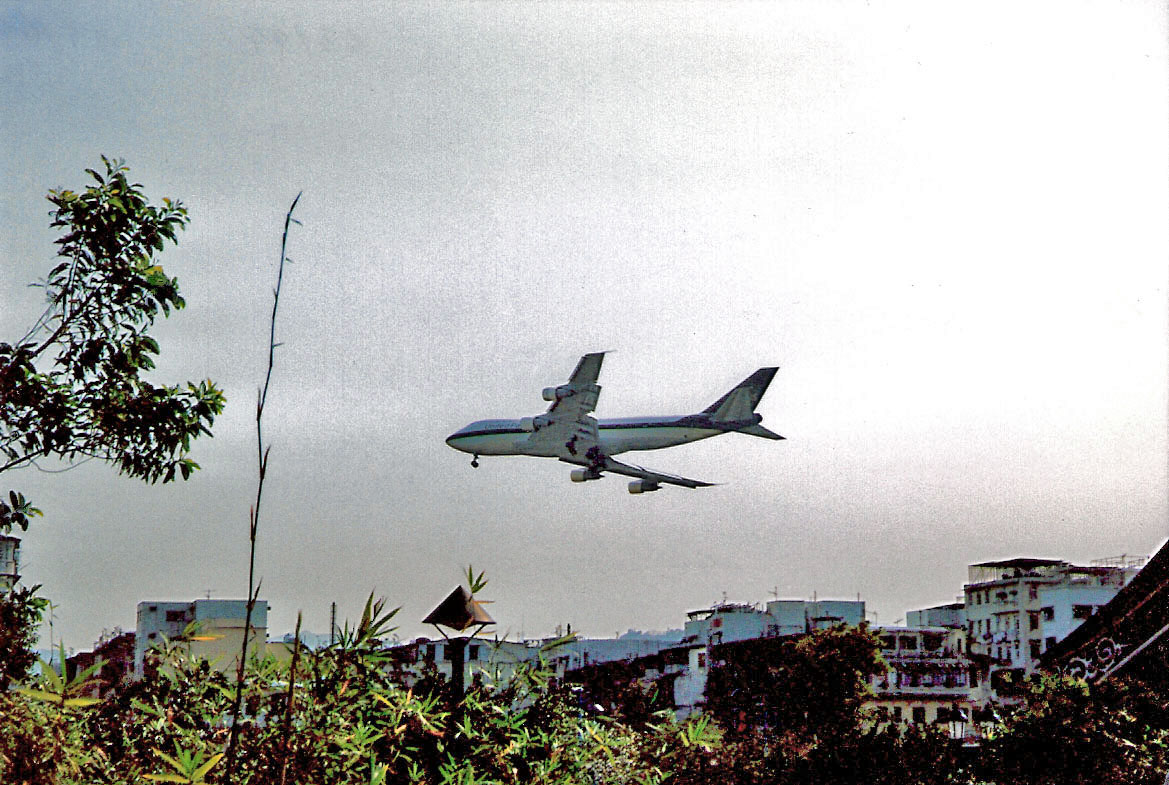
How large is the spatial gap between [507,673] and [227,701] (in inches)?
45.8

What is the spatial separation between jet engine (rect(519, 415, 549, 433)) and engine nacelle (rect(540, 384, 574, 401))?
37.3 inches

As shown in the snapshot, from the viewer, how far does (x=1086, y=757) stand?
6441 millimetres

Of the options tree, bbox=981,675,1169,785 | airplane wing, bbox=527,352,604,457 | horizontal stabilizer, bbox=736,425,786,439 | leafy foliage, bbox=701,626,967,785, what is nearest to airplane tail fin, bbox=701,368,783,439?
horizontal stabilizer, bbox=736,425,786,439

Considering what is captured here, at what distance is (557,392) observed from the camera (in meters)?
26.9

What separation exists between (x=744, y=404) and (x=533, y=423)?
285 inches

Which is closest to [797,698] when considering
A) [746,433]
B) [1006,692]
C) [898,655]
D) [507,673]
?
[746,433]

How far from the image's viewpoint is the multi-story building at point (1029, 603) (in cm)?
5397

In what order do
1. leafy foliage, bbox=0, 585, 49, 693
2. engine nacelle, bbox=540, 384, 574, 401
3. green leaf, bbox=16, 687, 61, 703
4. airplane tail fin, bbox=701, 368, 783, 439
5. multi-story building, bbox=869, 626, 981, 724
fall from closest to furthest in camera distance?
green leaf, bbox=16, 687, 61, 703, leafy foliage, bbox=0, 585, 49, 693, engine nacelle, bbox=540, 384, 574, 401, airplane tail fin, bbox=701, 368, 783, 439, multi-story building, bbox=869, 626, 981, 724

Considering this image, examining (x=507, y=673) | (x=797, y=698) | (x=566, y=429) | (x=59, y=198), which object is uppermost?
(x=566, y=429)

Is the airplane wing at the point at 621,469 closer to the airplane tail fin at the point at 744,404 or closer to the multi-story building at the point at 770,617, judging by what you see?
the airplane tail fin at the point at 744,404

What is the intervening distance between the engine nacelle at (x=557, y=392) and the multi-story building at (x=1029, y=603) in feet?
110

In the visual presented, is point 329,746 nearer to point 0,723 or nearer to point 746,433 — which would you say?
point 0,723

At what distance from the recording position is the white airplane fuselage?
29109mm

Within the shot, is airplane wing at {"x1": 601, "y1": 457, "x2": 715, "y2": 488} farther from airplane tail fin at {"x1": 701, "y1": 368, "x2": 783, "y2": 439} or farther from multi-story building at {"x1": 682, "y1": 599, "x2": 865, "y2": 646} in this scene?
multi-story building at {"x1": 682, "y1": 599, "x2": 865, "y2": 646}
